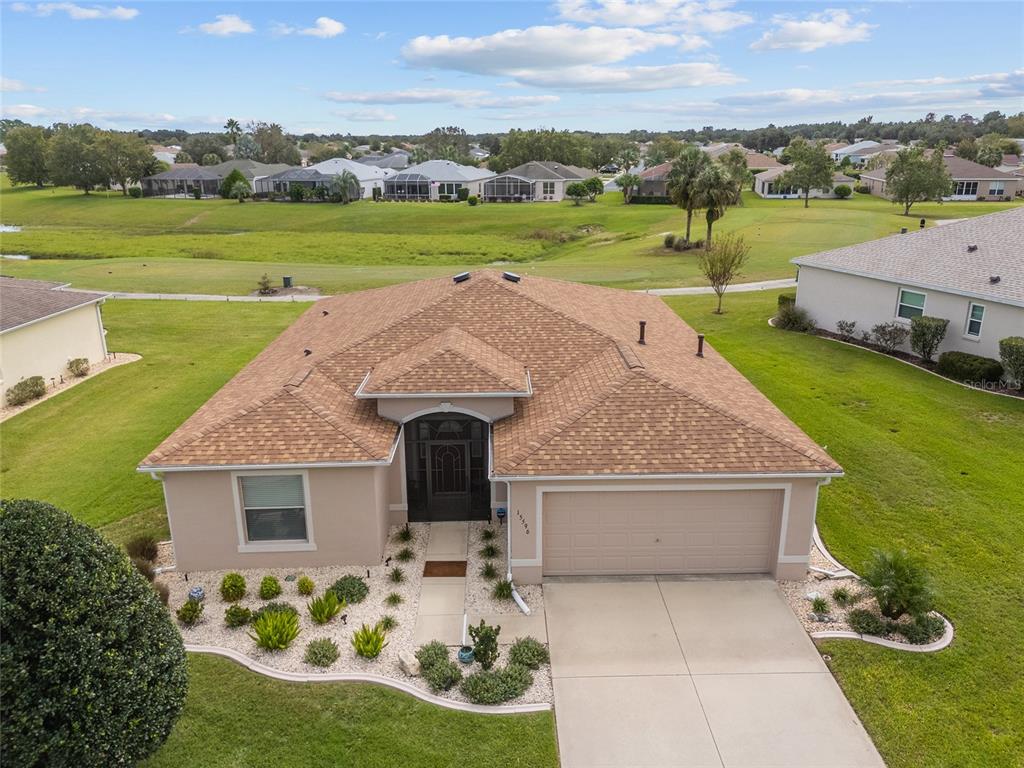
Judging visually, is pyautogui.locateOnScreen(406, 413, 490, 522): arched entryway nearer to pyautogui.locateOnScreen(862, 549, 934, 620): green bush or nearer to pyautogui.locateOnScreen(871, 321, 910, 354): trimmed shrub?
pyautogui.locateOnScreen(862, 549, 934, 620): green bush

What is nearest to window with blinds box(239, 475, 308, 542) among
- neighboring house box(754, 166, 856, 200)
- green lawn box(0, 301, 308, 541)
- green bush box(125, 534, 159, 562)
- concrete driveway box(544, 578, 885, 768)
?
green bush box(125, 534, 159, 562)

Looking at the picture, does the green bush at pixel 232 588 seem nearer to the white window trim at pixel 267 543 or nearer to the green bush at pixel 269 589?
the green bush at pixel 269 589

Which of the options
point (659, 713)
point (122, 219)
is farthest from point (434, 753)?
point (122, 219)

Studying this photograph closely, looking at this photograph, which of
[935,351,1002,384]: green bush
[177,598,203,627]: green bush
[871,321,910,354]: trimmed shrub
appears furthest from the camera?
[871,321,910,354]: trimmed shrub

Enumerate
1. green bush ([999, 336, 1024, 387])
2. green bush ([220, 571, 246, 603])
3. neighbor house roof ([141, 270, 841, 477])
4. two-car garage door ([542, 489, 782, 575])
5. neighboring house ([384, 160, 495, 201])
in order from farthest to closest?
neighboring house ([384, 160, 495, 201]) < green bush ([999, 336, 1024, 387]) < two-car garage door ([542, 489, 782, 575]) < neighbor house roof ([141, 270, 841, 477]) < green bush ([220, 571, 246, 603])

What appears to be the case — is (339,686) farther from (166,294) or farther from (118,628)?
(166,294)

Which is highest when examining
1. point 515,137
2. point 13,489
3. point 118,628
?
point 515,137

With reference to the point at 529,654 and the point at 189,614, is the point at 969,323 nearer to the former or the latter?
the point at 529,654
